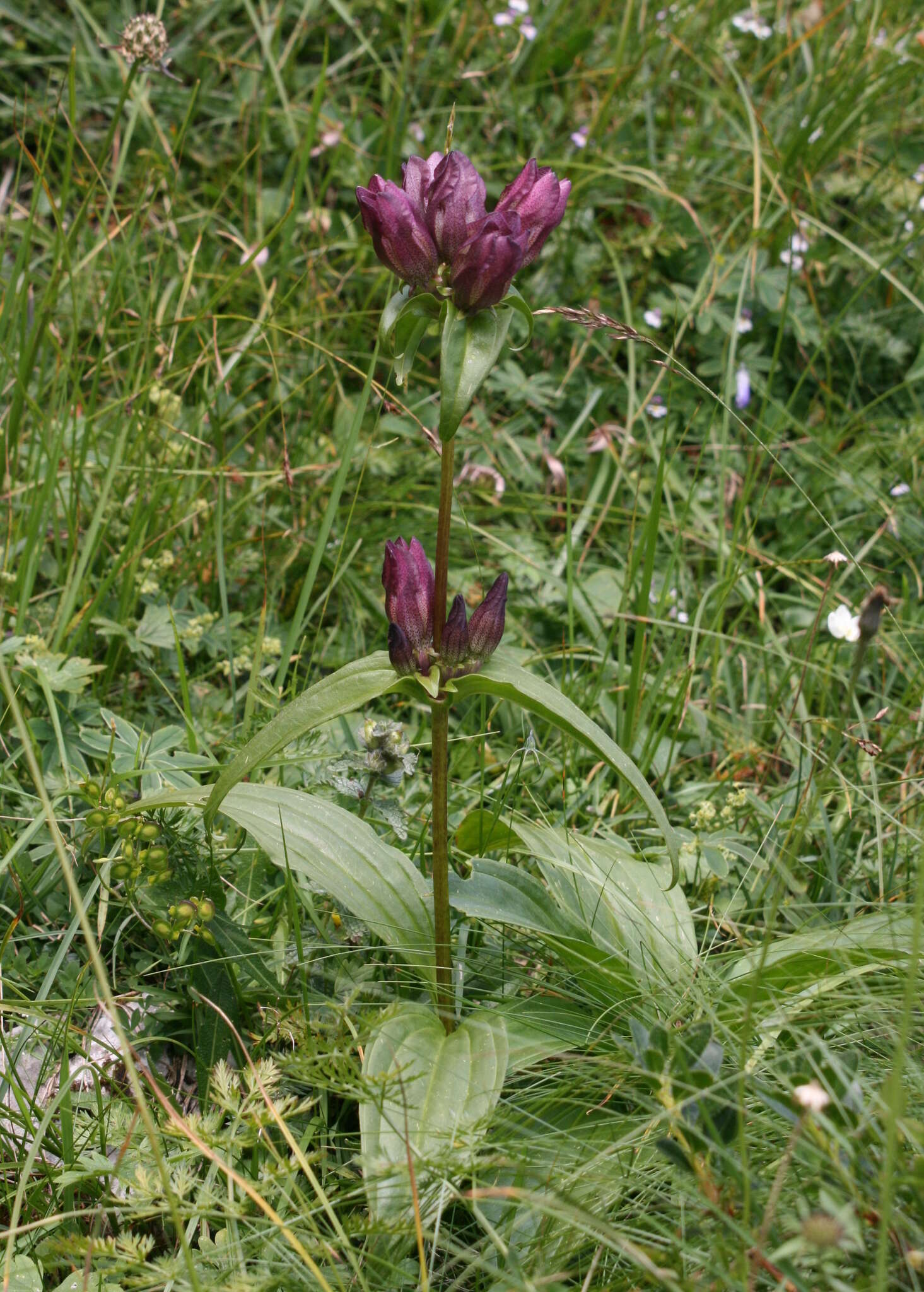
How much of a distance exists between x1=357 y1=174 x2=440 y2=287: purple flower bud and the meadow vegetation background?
1.53 feet

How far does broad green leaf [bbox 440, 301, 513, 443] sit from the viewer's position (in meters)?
1.45

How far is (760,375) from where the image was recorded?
3.43m

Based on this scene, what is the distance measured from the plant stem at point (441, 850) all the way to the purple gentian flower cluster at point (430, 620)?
73 mm

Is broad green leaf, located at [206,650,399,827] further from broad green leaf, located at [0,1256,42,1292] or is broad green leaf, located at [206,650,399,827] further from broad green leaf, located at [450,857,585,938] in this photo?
broad green leaf, located at [0,1256,42,1292]

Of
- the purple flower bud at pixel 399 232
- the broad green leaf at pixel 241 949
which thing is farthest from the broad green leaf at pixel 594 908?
the purple flower bud at pixel 399 232

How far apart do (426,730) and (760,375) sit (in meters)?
1.76

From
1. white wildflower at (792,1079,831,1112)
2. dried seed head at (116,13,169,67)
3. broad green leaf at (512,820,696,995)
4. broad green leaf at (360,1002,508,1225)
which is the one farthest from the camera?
dried seed head at (116,13,169,67)

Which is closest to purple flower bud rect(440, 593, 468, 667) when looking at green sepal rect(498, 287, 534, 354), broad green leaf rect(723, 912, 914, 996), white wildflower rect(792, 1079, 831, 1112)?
green sepal rect(498, 287, 534, 354)

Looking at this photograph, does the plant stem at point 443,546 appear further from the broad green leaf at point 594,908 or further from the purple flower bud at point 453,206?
the broad green leaf at point 594,908

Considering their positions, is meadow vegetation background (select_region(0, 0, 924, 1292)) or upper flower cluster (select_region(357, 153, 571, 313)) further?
upper flower cluster (select_region(357, 153, 571, 313))

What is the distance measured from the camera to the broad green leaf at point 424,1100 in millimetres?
1324

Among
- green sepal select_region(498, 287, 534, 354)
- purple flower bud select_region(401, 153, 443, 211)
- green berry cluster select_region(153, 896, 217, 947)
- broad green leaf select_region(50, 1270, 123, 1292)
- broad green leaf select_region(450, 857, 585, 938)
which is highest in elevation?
purple flower bud select_region(401, 153, 443, 211)

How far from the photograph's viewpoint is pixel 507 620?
2.79 metres

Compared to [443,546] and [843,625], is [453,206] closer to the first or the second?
[443,546]
